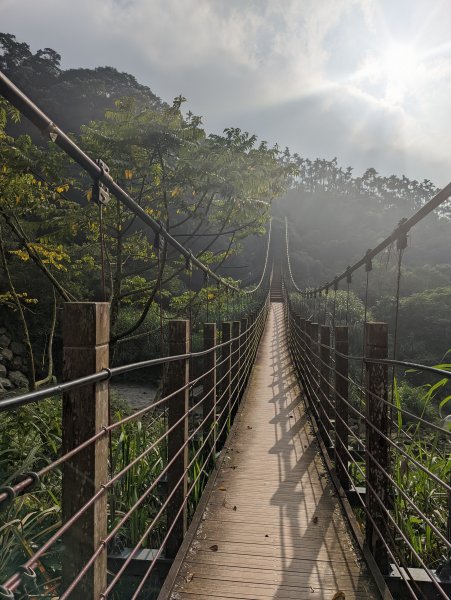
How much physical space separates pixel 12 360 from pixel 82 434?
13121mm

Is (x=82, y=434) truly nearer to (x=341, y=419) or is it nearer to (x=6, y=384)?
(x=341, y=419)

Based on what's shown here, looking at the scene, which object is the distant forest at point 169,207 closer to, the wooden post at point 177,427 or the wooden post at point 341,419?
the wooden post at point 341,419

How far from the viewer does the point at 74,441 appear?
44.1 inches

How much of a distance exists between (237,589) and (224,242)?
1080 inches

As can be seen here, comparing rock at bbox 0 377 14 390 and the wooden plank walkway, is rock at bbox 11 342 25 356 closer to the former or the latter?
rock at bbox 0 377 14 390

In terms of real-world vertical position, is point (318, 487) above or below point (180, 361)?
below

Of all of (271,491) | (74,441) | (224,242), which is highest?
(224,242)

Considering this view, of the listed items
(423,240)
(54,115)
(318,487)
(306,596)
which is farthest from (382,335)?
(423,240)

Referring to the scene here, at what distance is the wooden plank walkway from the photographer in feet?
6.36

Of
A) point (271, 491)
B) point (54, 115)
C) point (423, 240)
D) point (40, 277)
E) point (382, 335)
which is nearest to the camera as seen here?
point (382, 335)

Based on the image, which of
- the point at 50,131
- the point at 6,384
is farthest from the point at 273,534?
the point at 6,384

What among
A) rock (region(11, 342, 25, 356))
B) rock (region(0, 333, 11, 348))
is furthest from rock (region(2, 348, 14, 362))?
rock (region(11, 342, 25, 356))

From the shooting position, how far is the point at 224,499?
286cm

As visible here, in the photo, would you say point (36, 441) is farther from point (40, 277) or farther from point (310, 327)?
point (40, 277)
